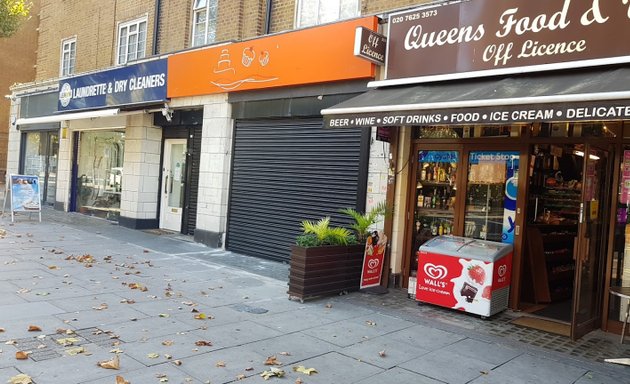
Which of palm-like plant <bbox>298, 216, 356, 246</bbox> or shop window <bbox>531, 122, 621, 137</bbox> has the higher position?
shop window <bbox>531, 122, 621, 137</bbox>

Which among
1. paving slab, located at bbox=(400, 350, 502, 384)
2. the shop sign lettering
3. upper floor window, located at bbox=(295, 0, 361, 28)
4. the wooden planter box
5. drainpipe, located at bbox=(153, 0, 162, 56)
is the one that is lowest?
paving slab, located at bbox=(400, 350, 502, 384)

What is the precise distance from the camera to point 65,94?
48.9 feet

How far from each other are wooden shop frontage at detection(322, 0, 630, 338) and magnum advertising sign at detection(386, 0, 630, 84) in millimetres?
14

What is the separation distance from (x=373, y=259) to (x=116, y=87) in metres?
8.81

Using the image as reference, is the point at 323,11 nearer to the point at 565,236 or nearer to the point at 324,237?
the point at 324,237

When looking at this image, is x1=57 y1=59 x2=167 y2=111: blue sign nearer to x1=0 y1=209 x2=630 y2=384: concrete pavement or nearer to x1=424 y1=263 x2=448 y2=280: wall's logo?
x1=0 y1=209 x2=630 y2=384: concrete pavement

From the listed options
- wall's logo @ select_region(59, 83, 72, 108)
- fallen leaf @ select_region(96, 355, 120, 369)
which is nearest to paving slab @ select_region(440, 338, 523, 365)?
fallen leaf @ select_region(96, 355, 120, 369)

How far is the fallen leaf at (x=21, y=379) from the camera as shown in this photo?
12.5 feet

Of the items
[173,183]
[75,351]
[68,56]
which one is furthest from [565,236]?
[68,56]

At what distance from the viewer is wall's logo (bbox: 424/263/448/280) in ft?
→ 21.9

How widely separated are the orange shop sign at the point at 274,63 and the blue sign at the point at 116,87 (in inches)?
18.2

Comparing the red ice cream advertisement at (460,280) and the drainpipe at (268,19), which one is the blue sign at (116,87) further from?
the red ice cream advertisement at (460,280)

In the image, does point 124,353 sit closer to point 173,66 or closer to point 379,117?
point 379,117

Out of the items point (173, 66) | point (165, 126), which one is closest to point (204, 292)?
point (173, 66)
